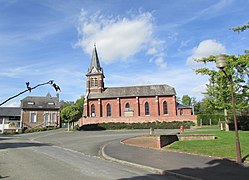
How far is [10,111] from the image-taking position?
206 feet

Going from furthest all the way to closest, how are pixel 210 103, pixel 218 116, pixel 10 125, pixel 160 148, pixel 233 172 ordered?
pixel 10 125 → pixel 218 116 → pixel 210 103 → pixel 160 148 → pixel 233 172

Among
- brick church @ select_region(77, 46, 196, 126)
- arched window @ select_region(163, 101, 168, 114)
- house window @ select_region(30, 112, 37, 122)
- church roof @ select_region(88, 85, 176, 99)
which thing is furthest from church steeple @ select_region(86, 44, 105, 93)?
arched window @ select_region(163, 101, 168, 114)

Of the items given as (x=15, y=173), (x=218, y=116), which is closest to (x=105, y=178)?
(x=15, y=173)

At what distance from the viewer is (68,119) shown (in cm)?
4775

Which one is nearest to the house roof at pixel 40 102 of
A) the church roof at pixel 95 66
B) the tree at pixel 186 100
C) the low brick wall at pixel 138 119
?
the church roof at pixel 95 66

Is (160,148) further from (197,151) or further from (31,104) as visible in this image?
(31,104)

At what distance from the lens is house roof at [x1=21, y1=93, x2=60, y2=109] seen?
6006 cm

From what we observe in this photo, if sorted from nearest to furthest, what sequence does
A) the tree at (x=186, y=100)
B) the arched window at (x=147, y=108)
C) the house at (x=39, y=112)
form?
1. the arched window at (x=147, y=108)
2. the house at (x=39, y=112)
3. the tree at (x=186, y=100)

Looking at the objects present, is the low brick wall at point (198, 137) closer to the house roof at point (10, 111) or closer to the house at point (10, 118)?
the house at point (10, 118)

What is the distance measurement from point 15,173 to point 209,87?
2632cm

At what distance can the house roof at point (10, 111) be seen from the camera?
2415 inches

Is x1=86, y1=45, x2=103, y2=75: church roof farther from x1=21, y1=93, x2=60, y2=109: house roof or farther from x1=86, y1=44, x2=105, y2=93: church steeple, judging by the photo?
x1=21, y1=93, x2=60, y2=109: house roof

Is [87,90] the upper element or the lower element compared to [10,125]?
upper

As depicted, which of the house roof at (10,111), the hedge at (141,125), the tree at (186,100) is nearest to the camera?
→ the hedge at (141,125)
